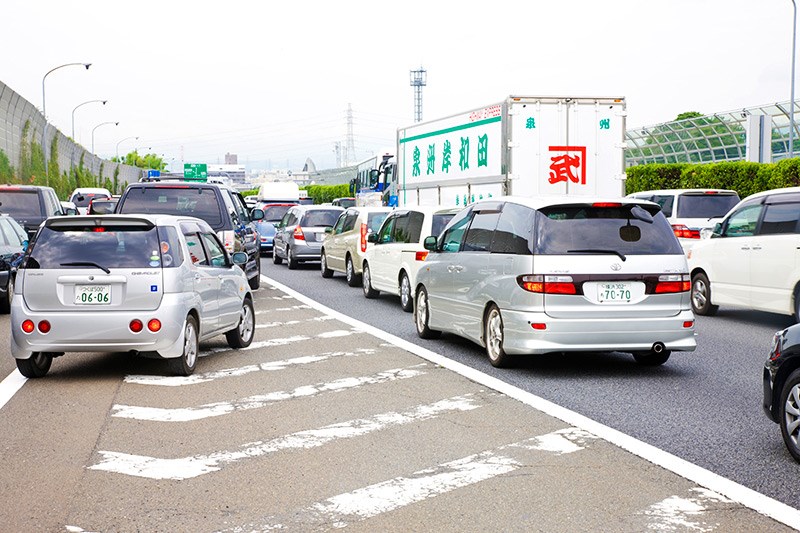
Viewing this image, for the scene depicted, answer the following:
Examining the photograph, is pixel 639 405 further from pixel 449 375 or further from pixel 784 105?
pixel 784 105

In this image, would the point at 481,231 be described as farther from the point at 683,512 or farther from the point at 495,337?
the point at 683,512

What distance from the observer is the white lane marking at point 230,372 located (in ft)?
33.1

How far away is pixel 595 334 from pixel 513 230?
53.2 inches

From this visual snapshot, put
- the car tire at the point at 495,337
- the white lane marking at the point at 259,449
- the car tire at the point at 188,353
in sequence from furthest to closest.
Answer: the car tire at the point at 495,337 → the car tire at the point at 188,353 → the white lane marking at the point at 259,449

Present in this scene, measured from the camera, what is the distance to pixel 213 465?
668 cm

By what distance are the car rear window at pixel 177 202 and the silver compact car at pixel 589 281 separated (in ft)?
25.7

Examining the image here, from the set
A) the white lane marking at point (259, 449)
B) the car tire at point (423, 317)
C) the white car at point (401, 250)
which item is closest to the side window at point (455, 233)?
the car tire at point (423, 317)

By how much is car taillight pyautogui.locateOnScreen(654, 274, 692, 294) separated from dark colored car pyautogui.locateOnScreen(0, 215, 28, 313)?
10.4 metres

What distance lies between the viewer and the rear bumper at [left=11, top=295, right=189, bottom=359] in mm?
9898

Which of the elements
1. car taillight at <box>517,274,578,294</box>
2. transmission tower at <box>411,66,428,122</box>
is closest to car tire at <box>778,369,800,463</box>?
car taillight at <box>517,274,578,294</box>

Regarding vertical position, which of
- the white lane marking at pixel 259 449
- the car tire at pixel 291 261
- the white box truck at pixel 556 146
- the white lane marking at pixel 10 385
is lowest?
the car tire at pixel 291 261

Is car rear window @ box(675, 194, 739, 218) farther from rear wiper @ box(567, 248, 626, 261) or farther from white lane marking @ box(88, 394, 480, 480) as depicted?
white lane marking @ box(88, 394, 480, 480)

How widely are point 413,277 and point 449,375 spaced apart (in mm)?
6610

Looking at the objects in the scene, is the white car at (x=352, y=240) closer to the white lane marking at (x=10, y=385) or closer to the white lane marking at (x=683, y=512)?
the white lane marking at (x=10, y=385)
